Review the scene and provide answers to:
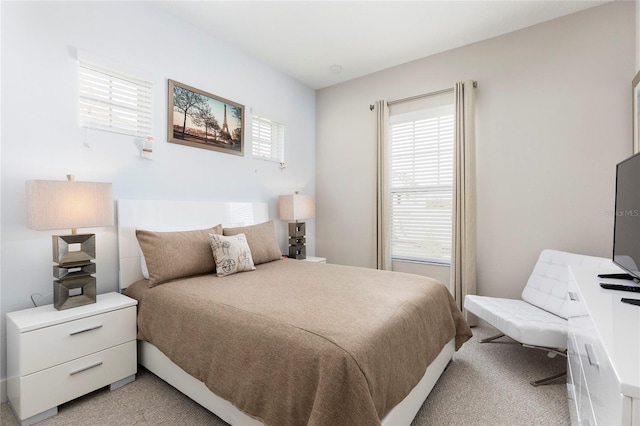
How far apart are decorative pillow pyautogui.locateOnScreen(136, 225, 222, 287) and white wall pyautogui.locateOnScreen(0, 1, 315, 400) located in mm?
437

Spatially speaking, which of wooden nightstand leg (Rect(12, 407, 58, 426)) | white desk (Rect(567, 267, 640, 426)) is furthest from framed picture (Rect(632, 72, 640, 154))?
wooden nightstand leg (Rect(12, 407, 58, 426))

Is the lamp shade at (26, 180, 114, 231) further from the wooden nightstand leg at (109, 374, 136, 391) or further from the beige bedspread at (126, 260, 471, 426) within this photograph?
the wooden nightstand leg at (109, 374, 136, 391)

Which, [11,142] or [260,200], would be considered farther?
[260,200]

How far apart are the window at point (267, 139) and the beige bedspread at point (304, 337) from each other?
6.19 ft

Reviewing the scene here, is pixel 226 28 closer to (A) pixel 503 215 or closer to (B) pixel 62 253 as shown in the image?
(B) pixel 62 253

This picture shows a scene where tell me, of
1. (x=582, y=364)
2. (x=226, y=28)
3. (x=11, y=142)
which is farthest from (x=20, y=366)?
(x=226, y=28)

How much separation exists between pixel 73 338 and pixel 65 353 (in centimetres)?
8

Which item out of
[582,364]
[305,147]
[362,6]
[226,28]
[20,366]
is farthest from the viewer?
[305,147]

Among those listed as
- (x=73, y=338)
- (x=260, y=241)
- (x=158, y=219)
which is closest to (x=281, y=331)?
(x=73, y=338)

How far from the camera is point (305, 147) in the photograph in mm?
4293

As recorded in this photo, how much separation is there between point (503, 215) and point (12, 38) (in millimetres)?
4107

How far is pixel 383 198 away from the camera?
12.1ft

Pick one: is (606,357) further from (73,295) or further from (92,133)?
(92,133)

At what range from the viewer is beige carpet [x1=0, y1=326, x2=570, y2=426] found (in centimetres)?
171
